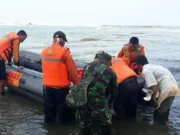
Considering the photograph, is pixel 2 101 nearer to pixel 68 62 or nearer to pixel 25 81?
pixel 25 81

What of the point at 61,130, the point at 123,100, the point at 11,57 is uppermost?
the point at 11,57

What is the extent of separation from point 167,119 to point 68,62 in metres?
2.11

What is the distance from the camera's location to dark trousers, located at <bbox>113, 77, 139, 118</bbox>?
509 cm

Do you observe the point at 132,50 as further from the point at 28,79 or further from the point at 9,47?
the point at 9,47

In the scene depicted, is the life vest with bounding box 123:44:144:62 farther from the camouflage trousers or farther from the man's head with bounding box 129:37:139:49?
the camouflage trousers

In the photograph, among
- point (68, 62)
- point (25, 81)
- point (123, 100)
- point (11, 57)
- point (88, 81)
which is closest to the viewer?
point (88, 81)

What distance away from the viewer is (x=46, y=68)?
4.89 m

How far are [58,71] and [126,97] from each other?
122cm

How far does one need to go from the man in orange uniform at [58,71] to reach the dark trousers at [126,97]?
0.78 metres

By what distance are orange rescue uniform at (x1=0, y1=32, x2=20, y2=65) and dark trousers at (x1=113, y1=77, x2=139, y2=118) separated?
2738 millimetres

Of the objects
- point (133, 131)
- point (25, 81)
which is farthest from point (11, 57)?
point (133, 131)

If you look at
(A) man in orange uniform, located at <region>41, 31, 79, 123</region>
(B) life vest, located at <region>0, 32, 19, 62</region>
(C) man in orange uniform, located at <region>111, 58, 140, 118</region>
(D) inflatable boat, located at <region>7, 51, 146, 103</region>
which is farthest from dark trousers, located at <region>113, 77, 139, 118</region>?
(B) life vest, located at <region>0, 32, 19, 62</region>

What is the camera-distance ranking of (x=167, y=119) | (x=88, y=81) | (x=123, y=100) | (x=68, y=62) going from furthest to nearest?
(x=167, y=119), (x=123, y=100), (x=68, y=62), (x=88, y=81)

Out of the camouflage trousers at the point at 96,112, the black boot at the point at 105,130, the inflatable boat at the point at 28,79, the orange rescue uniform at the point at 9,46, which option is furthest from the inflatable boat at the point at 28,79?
the black boot at the point at 105,130
